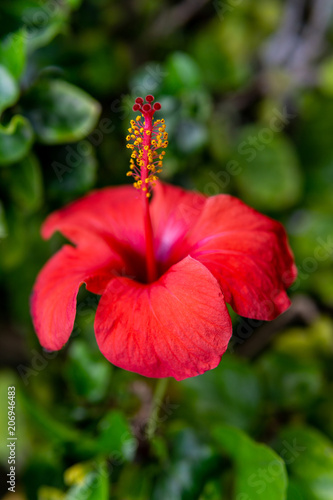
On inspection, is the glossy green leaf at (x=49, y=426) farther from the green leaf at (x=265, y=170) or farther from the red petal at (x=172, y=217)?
the green leaf at (x=265, y=170)

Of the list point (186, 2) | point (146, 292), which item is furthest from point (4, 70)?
point (186, 2)

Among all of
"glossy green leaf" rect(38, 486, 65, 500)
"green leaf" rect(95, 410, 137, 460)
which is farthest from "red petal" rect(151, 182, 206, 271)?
"glossy green leaf" rect(38, 486, 65, 500)

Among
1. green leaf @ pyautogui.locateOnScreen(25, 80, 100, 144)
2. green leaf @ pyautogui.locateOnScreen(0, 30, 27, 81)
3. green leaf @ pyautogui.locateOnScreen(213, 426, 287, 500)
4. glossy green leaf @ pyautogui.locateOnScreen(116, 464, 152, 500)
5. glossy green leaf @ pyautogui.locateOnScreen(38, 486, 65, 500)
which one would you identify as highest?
green leaf @ pyautogui.locateOnScreen(0, 30, 27, 81)

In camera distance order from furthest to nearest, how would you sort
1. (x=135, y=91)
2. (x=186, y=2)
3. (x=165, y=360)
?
(x=186, y=2) → (x=135, y=91) → (x=165, y=360)

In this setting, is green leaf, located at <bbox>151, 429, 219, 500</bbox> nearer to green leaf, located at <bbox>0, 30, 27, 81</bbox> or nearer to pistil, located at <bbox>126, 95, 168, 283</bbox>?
pistil, located at <bbox>126, 95, 168, 283</bbox>

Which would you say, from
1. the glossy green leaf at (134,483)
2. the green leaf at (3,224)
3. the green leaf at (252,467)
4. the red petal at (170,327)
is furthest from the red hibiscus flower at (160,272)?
the glossy green leaf at (134,483)

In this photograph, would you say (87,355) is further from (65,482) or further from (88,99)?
(88,99)

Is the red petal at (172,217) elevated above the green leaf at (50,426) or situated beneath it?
elevated above

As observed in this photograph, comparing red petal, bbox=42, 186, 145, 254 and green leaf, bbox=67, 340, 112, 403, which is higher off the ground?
red petal, bbox=42, 186, 145, 254
